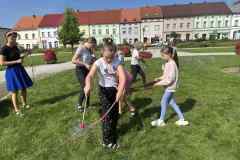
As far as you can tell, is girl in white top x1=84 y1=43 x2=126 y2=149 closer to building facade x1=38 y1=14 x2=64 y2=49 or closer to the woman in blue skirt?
the woman in blue skirt

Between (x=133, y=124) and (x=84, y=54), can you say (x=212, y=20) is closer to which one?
(x=84, y=54)

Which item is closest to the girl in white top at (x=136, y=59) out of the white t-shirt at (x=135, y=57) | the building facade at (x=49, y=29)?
the white t-shirt at (x=135, y=57)

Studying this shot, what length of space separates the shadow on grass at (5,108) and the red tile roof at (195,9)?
209ft

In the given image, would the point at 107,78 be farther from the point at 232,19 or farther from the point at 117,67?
the point at 232,19

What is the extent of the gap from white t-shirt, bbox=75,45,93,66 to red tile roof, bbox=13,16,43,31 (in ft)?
233

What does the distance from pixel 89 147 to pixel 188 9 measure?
69.3 m

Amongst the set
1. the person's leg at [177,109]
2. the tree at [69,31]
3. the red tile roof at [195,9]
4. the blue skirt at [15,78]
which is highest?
the red tile roof at [195,9]

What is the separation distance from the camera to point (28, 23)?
72375 millimetres

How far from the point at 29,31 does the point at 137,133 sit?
74.2m

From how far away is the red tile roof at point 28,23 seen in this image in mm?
71250

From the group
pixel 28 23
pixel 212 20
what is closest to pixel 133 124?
pixel 212 20

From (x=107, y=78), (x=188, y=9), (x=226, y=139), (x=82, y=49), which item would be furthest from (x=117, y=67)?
(x=188, y=9)

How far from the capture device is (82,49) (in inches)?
204

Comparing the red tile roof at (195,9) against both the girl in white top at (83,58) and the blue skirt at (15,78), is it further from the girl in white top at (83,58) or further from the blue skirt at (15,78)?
the blue skirt at (15,78)
